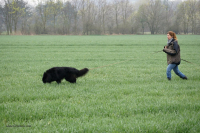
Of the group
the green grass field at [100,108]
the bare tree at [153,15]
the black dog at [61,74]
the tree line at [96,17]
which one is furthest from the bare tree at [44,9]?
the green grass field at [100,108]

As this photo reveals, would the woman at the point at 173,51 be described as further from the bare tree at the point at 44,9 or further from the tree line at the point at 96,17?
the bare tree at the point at 44,9

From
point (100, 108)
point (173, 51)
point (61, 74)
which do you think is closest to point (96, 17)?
point (173, 51)

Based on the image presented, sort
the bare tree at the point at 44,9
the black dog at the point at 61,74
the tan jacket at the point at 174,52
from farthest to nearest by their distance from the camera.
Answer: the bare tree at the point at 44,9
the tan jacket at the point at 174,52
the black dog at the point at 61,74

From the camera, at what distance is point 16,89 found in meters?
6.46

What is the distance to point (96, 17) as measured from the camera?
272 ft

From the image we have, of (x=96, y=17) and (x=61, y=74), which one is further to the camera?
(x=96, y=17)

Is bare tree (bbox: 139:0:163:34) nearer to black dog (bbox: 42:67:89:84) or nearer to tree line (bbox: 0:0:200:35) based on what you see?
tree line (bbox: 0:0:200:35)

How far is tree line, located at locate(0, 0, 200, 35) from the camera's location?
69.7 metres

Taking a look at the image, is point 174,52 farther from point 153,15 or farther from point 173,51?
point 153,15

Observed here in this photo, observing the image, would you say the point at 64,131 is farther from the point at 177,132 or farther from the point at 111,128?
the point at 177,132

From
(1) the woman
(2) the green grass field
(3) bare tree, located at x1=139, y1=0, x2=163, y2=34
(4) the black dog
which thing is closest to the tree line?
(3) bare tree, located at x1=139, y1=0, x2=163, y2=34

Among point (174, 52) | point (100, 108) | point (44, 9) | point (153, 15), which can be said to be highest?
point (44, 9)

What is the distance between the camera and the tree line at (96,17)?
69.7m

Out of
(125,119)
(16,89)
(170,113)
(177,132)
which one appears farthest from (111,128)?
(16,89)
